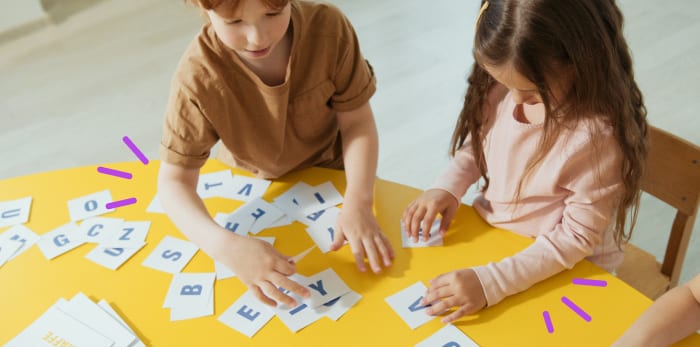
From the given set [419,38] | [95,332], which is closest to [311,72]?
[95,332]

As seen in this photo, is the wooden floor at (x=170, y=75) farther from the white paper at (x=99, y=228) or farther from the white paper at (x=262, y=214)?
the white paper at (x=99, y=228)

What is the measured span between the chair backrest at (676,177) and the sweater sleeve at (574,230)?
0.22 meters

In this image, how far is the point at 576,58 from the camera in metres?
0.90

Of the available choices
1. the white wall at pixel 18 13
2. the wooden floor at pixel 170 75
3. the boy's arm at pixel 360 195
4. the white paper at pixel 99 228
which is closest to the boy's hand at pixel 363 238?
the boy's arm at pixel 360 195

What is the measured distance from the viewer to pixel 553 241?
1.02 metres

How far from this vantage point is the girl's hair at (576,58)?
0.88 meters

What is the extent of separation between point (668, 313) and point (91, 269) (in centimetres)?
96


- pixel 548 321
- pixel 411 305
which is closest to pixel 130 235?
pixel 411 305

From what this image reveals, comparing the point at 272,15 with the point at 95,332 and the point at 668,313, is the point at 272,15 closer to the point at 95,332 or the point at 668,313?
the point at 95,332

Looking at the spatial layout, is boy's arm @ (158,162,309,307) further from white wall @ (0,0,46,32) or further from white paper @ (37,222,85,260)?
white wall @ (0,0,46,32)

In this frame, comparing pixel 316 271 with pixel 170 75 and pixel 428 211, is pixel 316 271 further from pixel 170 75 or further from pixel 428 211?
pixel 170 75

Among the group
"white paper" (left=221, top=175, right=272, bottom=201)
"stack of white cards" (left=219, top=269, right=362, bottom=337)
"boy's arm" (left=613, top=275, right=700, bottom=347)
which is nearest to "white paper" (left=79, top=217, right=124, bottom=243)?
"white paper" (left=221, top=175, right=272, bottom=201)

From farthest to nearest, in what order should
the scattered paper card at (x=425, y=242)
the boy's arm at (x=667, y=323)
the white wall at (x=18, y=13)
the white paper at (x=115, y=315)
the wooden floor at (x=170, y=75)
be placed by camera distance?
the white wall at (x=18, y=13)
the wooden floor at (x=170, y=75)
the scattered paper card at (x=425, y=242)
the white paper at (x=115, y=315)
the boy's arm at (x=667, y=323)

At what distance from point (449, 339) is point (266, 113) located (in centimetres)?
56
